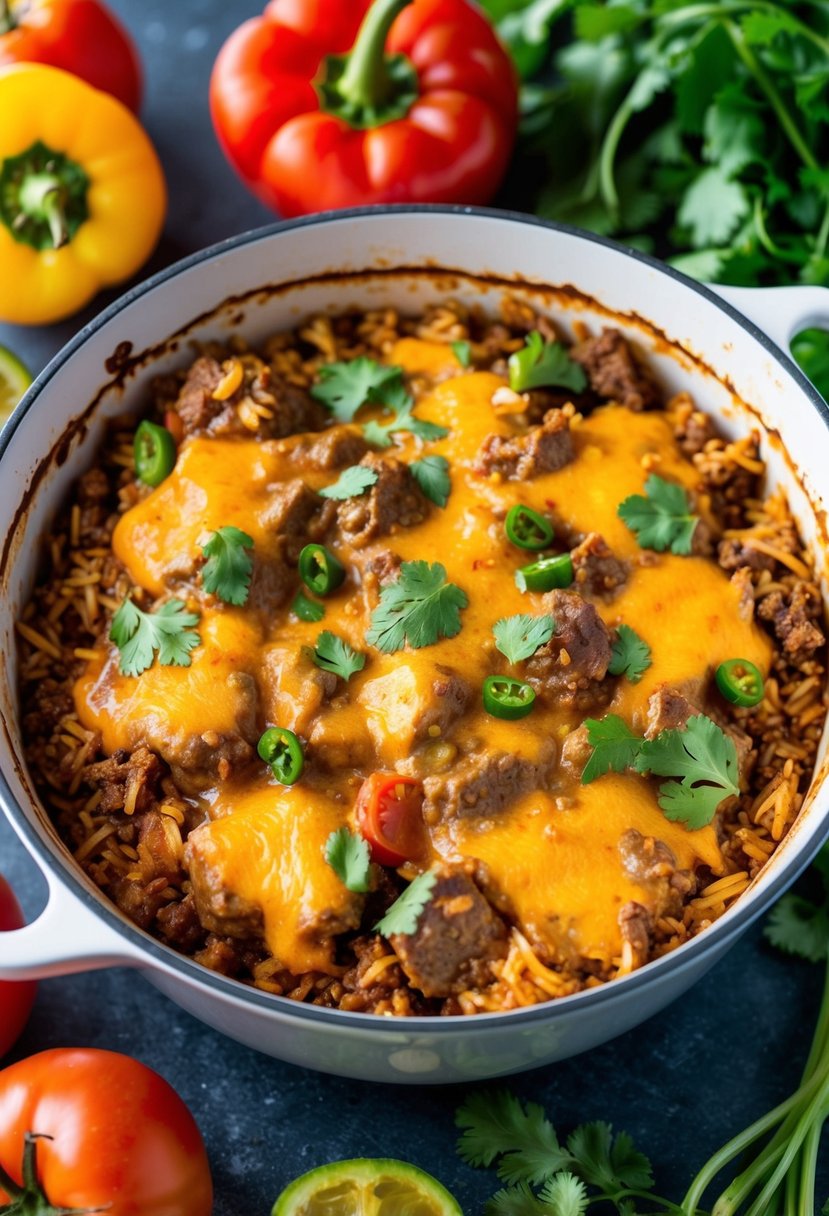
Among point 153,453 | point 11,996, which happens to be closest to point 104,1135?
point 11,996

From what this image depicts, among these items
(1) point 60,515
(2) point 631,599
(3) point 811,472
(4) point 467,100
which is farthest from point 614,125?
(1) point 60,515

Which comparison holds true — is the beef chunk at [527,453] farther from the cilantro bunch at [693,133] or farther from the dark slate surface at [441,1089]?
the dark slate surface at [441,1089]

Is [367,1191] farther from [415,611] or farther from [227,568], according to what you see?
[227,568]

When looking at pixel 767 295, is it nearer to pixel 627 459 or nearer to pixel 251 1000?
pixel 627 459

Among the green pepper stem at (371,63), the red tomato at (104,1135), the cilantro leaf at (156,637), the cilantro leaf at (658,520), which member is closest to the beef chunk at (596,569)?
the cilantro leaf at (658,520)

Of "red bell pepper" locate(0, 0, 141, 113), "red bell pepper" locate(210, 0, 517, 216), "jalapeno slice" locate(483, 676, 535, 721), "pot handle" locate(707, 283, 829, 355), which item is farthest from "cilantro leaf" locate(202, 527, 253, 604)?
"red bell pepper" locate(0, 0, 141, 113)

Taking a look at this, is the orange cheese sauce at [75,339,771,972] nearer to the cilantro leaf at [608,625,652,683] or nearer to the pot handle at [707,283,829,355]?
the cilantro leaf at [608,625,652,683]
